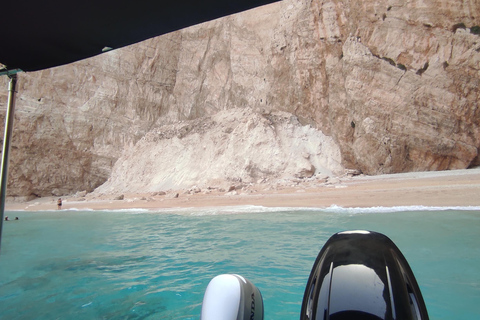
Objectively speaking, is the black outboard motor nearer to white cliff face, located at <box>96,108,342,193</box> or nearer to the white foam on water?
the white foam on water

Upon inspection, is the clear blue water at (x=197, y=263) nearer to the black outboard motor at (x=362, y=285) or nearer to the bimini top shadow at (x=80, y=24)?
the black outboard motor at (x=362, y=285)

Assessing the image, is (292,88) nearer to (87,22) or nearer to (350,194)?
(350,194)

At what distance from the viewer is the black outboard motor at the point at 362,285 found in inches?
52.7

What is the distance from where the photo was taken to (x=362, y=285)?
142cm

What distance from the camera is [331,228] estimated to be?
7.79 m

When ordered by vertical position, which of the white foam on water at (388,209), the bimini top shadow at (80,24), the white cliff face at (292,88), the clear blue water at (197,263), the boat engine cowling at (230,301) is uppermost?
the white cliff face at (292,88)

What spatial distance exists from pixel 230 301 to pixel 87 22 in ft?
5.69

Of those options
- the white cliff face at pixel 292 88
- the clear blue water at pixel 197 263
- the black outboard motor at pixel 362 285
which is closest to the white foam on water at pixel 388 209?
the clear blue water at pixel 197 263

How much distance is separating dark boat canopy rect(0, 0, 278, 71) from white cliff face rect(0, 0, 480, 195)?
18757 millimetres

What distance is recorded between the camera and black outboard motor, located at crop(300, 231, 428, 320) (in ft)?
Result: 4.40

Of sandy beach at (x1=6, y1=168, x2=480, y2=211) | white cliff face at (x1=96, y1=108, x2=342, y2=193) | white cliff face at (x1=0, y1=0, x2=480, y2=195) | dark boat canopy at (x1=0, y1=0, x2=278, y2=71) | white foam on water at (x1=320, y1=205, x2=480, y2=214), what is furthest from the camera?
white cliff face at (x1=96, y1=108, x2=342, y2=193)

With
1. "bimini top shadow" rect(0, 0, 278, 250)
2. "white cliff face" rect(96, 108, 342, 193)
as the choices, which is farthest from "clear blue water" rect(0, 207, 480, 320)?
"white cliff face" rect(96, 108, 342, 193)

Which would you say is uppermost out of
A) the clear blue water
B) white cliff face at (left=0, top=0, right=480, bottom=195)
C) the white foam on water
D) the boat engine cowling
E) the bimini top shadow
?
white cliff face at (left=0, top=0, right=480, bottom=195)

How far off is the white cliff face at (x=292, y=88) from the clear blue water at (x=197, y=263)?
996 cm
